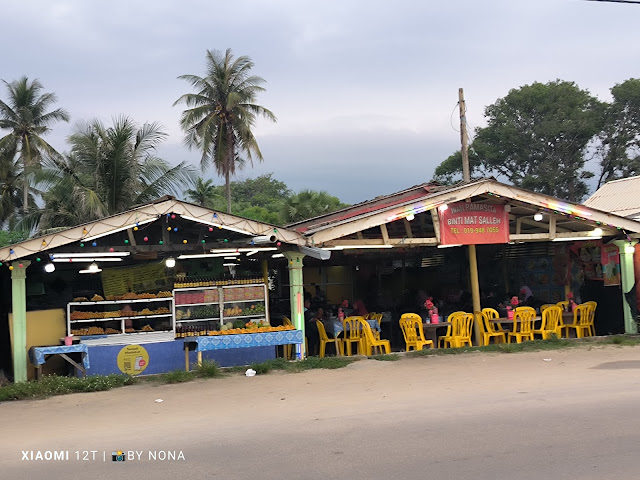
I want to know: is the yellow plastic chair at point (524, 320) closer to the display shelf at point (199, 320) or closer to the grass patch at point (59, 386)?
the display shelf at point (199, 320)

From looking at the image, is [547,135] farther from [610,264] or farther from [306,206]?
[610,264]

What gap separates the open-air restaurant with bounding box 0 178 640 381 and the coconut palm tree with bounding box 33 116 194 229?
23.7 ft

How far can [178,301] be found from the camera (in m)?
12.8

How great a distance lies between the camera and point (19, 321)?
11.2 m

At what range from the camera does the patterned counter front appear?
39.1 ft

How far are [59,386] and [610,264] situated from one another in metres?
12.2

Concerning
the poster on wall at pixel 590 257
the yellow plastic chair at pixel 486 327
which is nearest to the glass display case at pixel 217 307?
the yellow plastic chair at pixel 486 327

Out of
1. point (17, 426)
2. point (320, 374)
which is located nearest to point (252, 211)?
point (320, 374)

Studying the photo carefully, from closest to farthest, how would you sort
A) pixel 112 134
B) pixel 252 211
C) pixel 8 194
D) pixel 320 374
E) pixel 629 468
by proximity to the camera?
pixel 629 468, pixel 320 374, pixel 112 134, pixel 8 194, pixel 252 211

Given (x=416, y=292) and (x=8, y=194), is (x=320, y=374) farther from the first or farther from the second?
(x=8, y=194)

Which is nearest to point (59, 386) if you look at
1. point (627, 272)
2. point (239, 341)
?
point (239, 341)

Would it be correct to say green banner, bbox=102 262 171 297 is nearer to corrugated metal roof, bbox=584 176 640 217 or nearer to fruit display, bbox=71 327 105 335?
fruit display, bbox=71 327 105 335

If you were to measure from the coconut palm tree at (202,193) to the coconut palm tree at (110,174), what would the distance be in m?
17.3

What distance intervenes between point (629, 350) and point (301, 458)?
29.7ft
